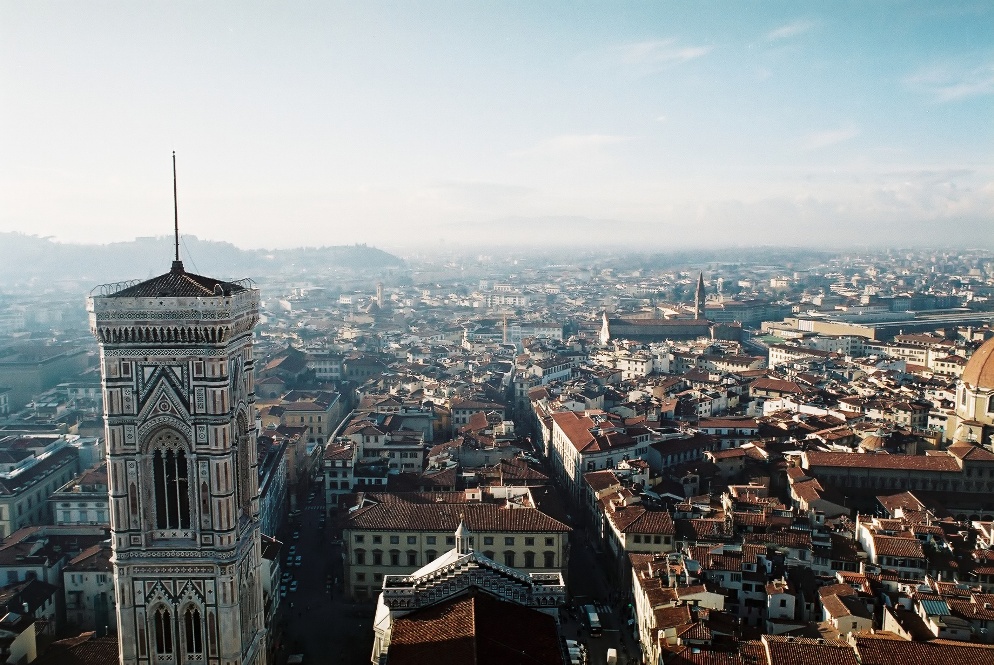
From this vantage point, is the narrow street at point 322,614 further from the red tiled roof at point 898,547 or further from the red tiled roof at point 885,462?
the red tiled roof at point 885,462

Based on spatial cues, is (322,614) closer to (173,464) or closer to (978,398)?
(173,464)

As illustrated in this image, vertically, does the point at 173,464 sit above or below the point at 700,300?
above

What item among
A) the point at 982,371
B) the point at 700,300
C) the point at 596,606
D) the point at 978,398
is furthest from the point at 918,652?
the point at 700,300

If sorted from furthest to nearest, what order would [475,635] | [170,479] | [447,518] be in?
[447,518]
[475,635]
[170,479]

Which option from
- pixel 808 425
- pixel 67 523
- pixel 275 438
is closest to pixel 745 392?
pixel 808 425

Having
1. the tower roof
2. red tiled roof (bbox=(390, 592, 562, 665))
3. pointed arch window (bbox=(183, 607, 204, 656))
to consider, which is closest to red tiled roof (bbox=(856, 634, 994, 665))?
red tiled roof (bbox=(390, 592, 562, 665))

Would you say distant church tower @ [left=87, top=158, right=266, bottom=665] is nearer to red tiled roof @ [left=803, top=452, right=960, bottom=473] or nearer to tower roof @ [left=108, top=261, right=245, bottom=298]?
tower roof @ [left=108, top=261, right=245, bottom=298]
